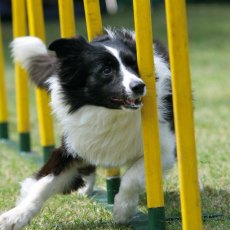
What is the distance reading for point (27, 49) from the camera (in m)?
5.35

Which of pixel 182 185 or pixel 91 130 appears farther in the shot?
pixel 91 130

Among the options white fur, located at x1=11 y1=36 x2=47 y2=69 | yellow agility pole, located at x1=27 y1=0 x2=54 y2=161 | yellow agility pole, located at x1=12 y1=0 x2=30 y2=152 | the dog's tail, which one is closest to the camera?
the dog's tail

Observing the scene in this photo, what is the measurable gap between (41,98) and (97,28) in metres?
1.29

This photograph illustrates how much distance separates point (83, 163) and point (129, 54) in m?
0.87

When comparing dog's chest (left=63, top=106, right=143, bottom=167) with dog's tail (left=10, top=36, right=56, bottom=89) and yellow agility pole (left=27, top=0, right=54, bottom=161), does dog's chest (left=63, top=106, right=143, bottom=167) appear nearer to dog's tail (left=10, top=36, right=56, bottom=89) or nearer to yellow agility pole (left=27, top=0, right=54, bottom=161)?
dog's tail (left=10, top=36, right=56, bottom=89)

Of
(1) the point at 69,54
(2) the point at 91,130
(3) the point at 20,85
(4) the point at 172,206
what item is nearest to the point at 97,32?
(1) the point at 69,54

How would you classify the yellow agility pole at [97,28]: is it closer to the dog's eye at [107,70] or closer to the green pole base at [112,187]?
the green pole base at [112,187]

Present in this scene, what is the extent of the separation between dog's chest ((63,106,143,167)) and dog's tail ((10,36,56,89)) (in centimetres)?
87

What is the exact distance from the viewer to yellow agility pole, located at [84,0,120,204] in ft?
14.8

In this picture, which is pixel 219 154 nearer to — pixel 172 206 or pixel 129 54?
pixel 172 206

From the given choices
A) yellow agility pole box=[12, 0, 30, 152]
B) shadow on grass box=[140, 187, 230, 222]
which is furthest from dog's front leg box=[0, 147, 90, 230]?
yellow agility pole box=[12, 0, 30, 152]

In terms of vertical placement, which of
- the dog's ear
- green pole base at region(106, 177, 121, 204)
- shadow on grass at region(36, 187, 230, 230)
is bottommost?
shadow on grass at region(36, 187, 230, 230)

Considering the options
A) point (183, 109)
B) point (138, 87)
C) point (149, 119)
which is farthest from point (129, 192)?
point (183, 109)

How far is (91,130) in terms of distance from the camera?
14.0 ft
